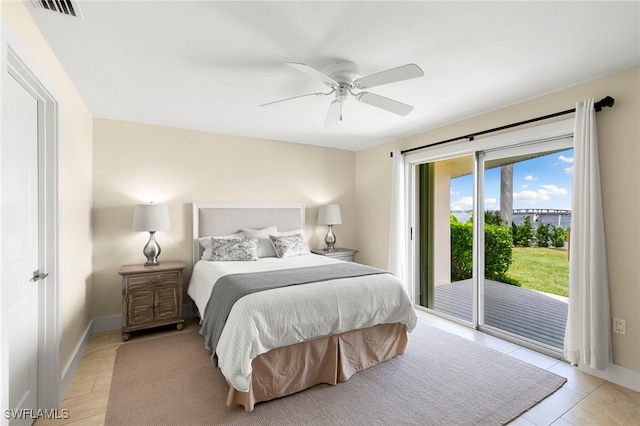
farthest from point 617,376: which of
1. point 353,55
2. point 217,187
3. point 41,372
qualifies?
point 217,187

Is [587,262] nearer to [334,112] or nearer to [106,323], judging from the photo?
[334,112]

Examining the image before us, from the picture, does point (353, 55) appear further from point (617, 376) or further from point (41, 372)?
point (617, 376)

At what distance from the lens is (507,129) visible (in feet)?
10.6

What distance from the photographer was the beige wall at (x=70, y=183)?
72.6 inches

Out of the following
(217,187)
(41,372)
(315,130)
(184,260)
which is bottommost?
(41,372)

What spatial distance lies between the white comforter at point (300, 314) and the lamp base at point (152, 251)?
3.51 feet

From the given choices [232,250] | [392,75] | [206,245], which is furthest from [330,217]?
[392,75]

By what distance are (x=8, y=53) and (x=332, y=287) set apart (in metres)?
2.38

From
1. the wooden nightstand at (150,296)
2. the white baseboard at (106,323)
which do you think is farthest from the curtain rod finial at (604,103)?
the white baseboard at (106,323)

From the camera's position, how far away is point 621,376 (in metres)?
2.42

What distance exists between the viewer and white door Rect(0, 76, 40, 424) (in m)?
1.68

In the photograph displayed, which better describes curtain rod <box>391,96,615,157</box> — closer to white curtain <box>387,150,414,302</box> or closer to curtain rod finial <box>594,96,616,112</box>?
curtain rod finial <box>594,96,616,112</box>

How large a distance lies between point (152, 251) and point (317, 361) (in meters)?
2.38

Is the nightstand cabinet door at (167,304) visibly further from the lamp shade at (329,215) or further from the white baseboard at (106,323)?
the lamp shade at (329,215)
